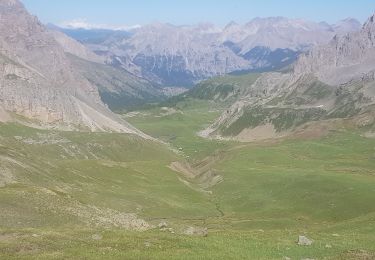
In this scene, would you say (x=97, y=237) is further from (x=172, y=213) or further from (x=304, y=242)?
(x=172, y=213)

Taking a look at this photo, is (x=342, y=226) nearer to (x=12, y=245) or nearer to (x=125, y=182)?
(x=12, y=245)

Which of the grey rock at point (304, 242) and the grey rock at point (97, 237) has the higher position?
the grey rock at point (97, 237)

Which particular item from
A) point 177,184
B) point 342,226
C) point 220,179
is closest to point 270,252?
point 342,226

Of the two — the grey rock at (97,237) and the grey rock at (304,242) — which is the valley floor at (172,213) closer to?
the grey rock at (97,237)

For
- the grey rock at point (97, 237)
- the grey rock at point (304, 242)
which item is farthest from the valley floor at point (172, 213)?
the grey rock at point (304, 242)

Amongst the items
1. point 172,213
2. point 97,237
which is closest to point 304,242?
point 97,237

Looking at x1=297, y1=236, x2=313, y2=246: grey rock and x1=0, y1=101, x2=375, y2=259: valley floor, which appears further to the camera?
x1=297, y1=236, x2=313, y2=246: grey rock

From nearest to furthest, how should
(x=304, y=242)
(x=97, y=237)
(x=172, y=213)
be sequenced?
(x=97, y=237)
(x=304, y=242)
(x=172, y=213)

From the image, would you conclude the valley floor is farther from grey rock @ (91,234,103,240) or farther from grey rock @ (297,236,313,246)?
grey rock @ (297,236,313,246)

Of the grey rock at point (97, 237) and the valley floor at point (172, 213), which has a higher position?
the grey rock at point (97, 237)

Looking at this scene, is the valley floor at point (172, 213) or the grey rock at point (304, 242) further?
the grey rock at point (304, 242)

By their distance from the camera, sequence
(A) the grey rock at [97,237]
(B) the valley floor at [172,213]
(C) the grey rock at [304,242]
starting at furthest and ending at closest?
(C) the grey rock at [304,242] → (A) the grey rock at [97,237] → (B) the valley floor at [172,213]

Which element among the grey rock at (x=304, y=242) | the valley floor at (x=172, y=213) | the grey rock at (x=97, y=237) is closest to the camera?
the valley floor at (x=172, y=213)


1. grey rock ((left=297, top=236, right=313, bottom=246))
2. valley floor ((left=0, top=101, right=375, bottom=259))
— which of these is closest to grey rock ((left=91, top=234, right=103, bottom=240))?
valley floor ((left=0, top=101, right=375, bottom=259))
